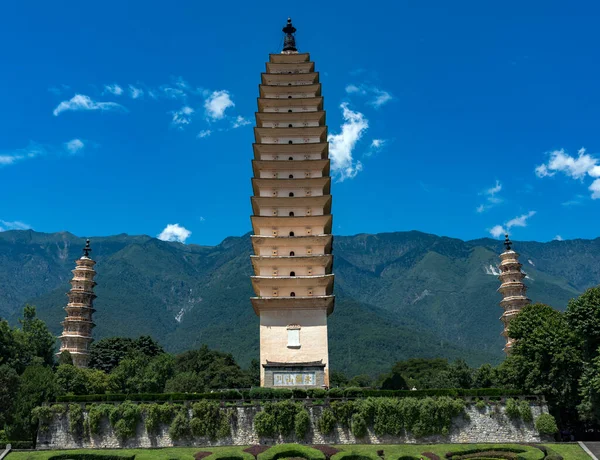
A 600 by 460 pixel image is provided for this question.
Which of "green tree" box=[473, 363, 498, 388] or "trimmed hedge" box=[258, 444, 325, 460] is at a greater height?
"green tree" box=[473, 363, 498, 388]

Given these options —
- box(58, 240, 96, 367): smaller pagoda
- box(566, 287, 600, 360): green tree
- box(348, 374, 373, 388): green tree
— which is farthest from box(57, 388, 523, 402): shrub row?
box(58, 240, 96, 367): smaller pagoda

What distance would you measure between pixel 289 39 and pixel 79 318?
3015 cm

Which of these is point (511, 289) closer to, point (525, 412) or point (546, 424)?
point (525, 412)

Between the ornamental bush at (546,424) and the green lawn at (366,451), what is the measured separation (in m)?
1.47

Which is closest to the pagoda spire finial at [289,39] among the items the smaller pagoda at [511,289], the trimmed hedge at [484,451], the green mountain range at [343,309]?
the smaller pagoda at [511,289]

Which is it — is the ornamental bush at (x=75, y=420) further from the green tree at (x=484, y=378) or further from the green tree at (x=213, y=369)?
the green tree at (x=484, y=378)

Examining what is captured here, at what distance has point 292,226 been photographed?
41.0 m

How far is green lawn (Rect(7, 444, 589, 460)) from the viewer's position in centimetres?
2634

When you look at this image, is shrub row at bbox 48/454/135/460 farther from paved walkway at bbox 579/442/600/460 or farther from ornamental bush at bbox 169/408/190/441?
paved walkway at bbox 579/442/600/460

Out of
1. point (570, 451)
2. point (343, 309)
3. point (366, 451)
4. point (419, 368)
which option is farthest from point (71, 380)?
point (343, 309)

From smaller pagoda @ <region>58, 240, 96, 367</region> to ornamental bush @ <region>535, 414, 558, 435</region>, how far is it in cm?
3642

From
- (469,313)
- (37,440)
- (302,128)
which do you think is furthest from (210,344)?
(37,440)

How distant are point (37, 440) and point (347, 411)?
15170 millimetres

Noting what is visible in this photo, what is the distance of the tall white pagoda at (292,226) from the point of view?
3703cm
